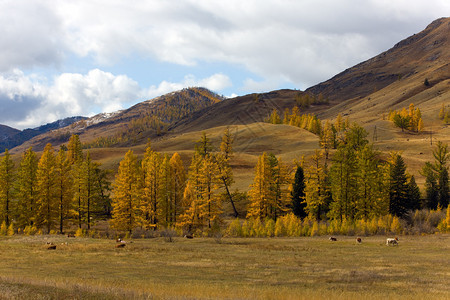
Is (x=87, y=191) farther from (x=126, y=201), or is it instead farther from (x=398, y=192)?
(x=398, y=192)

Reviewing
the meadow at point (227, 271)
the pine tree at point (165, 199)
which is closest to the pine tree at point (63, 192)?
the pine tree at point (165, 199)

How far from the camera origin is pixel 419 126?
474ft

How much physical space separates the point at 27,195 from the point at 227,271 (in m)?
41.8

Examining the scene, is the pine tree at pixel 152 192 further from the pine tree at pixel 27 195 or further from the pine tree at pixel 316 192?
the pine tree at pixel 316 192

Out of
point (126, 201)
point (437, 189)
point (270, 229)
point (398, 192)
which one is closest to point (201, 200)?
point (270, 229)

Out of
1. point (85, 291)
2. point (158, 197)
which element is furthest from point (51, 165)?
point (85, 291)

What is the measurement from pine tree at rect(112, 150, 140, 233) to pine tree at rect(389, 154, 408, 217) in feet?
129

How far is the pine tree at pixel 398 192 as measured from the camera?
5406 centimetres

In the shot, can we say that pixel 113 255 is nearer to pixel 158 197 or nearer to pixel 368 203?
pixel 158 197

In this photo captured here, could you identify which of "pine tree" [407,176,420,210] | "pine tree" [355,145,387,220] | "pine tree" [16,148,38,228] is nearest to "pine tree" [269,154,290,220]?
"pine tree" [355,145,387,220]

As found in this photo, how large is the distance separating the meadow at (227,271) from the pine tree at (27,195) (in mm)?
15367

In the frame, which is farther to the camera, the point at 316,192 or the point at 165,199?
the point at 316,192

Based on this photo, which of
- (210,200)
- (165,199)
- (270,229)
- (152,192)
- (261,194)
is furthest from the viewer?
(261,194)

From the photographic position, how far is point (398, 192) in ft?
177
